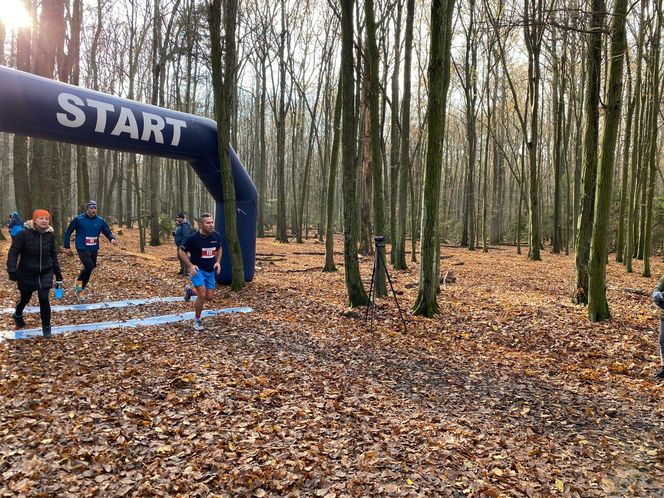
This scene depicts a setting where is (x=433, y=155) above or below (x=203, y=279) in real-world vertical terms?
above

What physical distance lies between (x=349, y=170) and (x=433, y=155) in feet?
5.86

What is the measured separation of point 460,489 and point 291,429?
1638mm

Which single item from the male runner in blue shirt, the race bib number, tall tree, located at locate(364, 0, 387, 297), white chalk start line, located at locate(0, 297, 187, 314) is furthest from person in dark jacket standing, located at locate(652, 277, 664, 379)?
white chalk start line, located at locate(0, 297, 187, 314)

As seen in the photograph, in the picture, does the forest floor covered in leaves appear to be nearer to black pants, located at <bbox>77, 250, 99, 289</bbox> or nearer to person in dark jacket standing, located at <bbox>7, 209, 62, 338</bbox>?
person in dark jacket standing, located at <bbox>7, 209, 62, 338</bbox>

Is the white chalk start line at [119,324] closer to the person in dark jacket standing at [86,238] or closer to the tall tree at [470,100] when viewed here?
the person in dark jacket standing at [86,238]

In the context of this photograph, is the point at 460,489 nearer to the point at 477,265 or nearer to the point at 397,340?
the point at 397,340

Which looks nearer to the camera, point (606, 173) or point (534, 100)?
point (606, 173)

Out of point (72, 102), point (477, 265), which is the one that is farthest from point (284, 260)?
point (72, 102)

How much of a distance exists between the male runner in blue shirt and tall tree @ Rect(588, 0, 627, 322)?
6.88m

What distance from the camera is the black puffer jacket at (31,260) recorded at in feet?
19.5

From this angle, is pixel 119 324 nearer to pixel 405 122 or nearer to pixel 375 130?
pixel 375 130

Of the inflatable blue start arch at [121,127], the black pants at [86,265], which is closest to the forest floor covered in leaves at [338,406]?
the black pants at [86,265]

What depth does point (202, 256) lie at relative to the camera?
7.22 meters

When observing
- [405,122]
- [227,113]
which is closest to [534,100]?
[405,122]
